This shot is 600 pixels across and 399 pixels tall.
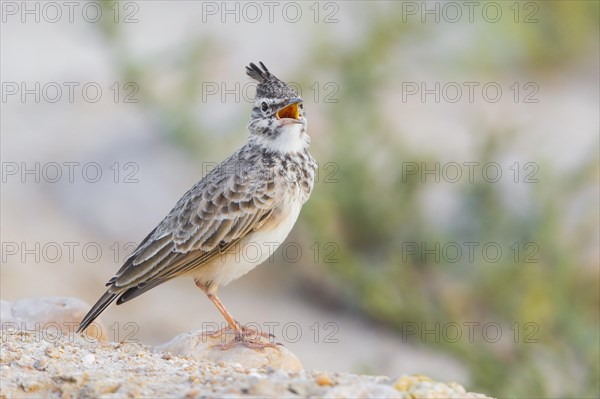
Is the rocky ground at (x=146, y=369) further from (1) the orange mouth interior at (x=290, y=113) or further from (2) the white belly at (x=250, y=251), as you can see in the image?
(1) the orange mouth interior at (x=290, y=113)

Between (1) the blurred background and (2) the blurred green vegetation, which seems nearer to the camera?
(2) the blurred green vegetation

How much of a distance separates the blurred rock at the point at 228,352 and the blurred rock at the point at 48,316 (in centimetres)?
61

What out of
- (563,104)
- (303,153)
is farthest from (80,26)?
(303,153)

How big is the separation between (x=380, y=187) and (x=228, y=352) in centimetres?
613

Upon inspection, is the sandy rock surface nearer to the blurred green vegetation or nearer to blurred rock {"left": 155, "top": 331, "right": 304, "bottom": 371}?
blurred rock {"left": 155, "top": 331, "right": 304, "bottom": 371}

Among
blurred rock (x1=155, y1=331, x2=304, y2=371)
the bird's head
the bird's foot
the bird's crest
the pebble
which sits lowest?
blurred rock (x1=155, y1=331, x2=304, y2=371)

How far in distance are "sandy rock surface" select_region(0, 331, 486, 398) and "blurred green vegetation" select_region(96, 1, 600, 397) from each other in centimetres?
430

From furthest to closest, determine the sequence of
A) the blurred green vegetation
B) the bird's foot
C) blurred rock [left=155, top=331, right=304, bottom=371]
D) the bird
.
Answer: the blurred green vegetation, the bird, the bird's foot, blurred rock [left=155, top=331, right=304, bottom=371]

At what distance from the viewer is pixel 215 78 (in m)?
16.7

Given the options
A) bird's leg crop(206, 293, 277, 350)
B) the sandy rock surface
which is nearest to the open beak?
bird's leg crop(206, 293, 277, 350)

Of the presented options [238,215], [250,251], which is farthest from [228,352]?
[238,215]

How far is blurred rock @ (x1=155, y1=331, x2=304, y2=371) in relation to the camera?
6.27 meters

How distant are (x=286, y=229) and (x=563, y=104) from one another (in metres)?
11.1

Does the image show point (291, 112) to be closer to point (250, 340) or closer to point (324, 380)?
point (250, 340)
